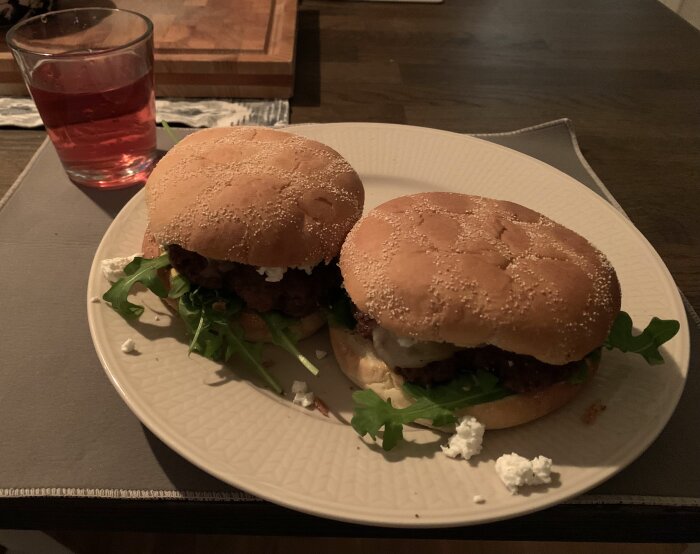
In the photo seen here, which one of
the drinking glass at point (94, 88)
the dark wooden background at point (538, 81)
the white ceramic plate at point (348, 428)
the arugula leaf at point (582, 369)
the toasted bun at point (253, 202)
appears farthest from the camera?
the dark wooden background at point (538, 81)

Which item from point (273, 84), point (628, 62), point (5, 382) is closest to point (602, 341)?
point (5, 382)

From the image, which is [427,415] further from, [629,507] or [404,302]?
[629,507]

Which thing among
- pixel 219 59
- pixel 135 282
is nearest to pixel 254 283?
pixel 135 282

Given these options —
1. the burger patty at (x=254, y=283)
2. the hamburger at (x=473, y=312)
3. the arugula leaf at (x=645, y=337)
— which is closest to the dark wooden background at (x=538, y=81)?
the arugula leaf at (x=645, y=337)

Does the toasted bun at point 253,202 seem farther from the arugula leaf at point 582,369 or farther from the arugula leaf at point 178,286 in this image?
the arugula leaf at point 582,369

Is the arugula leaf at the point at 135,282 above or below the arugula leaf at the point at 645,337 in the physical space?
below

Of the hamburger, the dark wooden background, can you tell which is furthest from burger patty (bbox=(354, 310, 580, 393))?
the dark wooden background

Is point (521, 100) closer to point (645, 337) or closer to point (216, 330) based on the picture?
point (645, 337)
